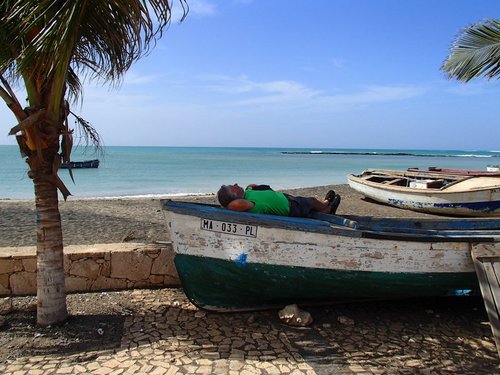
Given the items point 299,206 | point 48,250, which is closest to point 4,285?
point 48,250

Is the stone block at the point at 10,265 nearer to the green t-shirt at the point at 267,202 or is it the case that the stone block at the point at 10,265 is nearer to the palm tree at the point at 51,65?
the palm tree at the point at 51,65

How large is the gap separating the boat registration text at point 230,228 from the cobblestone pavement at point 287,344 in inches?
36.6

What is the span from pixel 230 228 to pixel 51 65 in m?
2.13

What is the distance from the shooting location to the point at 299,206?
16.2 feet

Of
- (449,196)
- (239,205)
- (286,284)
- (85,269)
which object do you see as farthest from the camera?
(449,196)

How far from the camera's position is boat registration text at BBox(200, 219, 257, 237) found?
13.4 feet

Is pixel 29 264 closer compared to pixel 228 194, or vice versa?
pixel 228 194

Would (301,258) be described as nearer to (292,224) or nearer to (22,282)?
(292,224)

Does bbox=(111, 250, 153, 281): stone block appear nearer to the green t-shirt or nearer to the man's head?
the man's head

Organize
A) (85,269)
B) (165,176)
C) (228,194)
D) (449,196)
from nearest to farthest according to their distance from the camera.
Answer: (228,194)
(85,269)
(449,196)
(165,176)

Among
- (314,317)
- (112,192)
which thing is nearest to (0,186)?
(112,192)

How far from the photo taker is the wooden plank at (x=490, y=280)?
12.0 feet

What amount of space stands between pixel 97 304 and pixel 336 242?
2.68m

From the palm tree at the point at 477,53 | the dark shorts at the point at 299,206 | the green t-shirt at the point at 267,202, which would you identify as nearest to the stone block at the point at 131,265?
the green t-shirt at the point at 267,202
